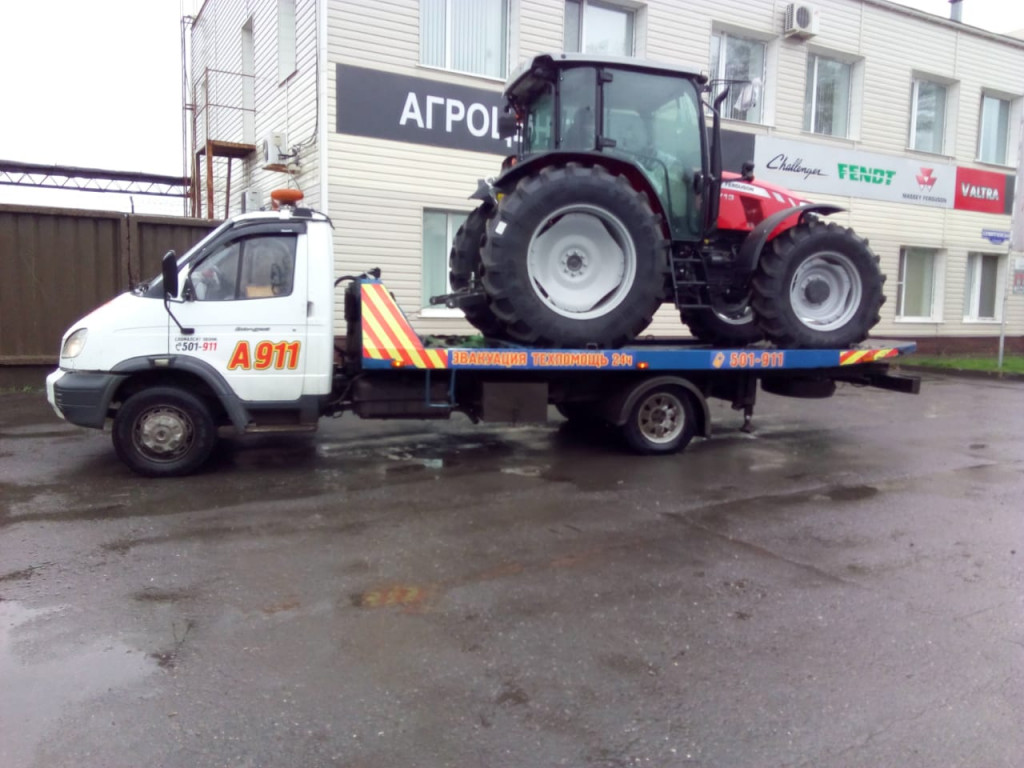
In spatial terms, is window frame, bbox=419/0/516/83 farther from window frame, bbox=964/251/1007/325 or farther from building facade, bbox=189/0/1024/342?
window frame, bbox=964/251/1007/325

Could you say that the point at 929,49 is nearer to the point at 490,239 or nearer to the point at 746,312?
the point at 746,312

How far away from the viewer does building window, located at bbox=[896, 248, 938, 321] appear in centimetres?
1866

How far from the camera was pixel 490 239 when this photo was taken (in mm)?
7148

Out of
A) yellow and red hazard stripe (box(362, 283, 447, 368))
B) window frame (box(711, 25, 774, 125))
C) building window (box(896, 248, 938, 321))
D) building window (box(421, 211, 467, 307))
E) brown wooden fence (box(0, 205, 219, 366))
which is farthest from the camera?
Answer: building window (box(896, 248, 938, 321))

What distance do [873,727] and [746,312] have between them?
6.25 m

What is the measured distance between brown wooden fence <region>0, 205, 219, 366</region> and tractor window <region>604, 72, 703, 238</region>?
7572mm

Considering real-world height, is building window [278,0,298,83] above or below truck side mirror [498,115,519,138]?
above

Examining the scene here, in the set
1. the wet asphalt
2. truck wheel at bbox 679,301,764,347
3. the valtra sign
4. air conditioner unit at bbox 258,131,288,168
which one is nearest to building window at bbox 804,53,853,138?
the valtra sign

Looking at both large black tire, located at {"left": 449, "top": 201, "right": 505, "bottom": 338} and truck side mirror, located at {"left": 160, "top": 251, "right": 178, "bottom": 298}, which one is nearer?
truck side mirror, located at {"left": 160, "top": 251, "right": 178, "bottom": 298}

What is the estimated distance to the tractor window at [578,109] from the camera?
7.73 m

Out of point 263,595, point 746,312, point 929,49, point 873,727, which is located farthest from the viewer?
point 929,49

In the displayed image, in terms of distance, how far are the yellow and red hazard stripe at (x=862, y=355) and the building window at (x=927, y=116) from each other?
12.1 metres

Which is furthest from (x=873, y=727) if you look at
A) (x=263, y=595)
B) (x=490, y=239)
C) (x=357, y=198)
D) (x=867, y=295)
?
(x=357, y=198)

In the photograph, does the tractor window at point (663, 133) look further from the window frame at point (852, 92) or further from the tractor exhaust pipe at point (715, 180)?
the window frame at point (852, 92)
